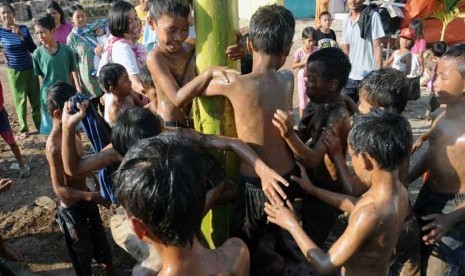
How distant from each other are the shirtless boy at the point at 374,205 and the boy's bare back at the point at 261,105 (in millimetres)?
525

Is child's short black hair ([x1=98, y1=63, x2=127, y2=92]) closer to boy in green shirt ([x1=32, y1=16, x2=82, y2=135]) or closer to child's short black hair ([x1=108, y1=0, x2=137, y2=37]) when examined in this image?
child's short black hair ([x1=108, y1=0, x2=137, y2=37])

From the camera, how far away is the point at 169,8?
97.8 inches

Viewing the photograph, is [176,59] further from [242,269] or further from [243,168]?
[242,269]

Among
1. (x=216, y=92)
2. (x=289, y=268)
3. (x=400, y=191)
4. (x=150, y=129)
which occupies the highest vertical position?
(x=216, y=92)

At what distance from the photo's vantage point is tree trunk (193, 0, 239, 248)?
7.86 feet

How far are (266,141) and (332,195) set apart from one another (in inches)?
19.9

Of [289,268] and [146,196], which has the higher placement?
[146,196]

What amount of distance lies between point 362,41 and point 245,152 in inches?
148

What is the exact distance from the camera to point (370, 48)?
5.53 meters

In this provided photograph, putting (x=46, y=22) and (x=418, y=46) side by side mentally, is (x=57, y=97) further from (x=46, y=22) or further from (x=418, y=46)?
(x=418, y=46)

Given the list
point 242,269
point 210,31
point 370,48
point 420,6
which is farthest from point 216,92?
point 420,6

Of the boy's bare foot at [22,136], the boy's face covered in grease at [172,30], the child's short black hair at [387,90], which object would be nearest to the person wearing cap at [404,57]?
the child's short black hair at [387,90]

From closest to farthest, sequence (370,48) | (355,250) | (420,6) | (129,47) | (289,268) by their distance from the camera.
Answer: (355,250)
(289,268)
(129,47)
(370,48)
(420,6)

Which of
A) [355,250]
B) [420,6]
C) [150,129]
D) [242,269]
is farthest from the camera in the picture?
[420,6]
